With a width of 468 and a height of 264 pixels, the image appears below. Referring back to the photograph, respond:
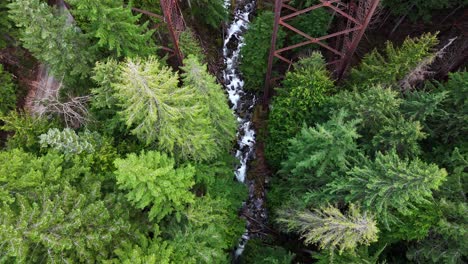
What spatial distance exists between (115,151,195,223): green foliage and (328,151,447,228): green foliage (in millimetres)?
5187

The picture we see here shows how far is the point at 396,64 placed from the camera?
Answer: 12.7 m

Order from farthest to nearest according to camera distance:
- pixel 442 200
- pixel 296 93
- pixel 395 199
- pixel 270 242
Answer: pixel 270 242 → pixel 296 93 → pixel 442 200 → pixel 395 199

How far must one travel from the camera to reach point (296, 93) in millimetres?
14281

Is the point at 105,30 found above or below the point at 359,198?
above

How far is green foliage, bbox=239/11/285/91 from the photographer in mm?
16188

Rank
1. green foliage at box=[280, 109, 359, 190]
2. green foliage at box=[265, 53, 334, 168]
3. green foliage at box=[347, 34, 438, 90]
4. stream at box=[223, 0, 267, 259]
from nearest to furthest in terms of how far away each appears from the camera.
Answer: green foliage at box=[280, 109, 359, 190]
green foliage at box=[347, 34, 438, 90]
green foliage at box=[265, 53, 334, 168]
stream at box=[223, 0, 267, 259]

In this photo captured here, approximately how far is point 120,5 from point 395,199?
11310 millimetres

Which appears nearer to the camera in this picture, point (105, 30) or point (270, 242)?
point (105, 30)

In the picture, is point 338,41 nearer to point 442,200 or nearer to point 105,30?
point 442,200

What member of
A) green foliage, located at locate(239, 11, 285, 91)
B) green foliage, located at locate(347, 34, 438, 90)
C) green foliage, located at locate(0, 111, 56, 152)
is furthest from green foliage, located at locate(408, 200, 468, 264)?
green foliage, located at locate(0, 111, 56, 152)

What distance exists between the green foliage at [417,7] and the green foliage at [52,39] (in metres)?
15.4

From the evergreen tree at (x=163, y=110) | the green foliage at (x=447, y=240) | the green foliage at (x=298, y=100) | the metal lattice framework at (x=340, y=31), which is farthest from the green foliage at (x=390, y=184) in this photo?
the metal lattice framework at (x=340, y=31)

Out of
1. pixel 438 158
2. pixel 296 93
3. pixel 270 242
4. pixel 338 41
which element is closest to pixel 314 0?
pixel 338 41

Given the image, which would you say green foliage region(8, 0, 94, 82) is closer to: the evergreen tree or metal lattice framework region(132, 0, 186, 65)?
the evergreen tree
